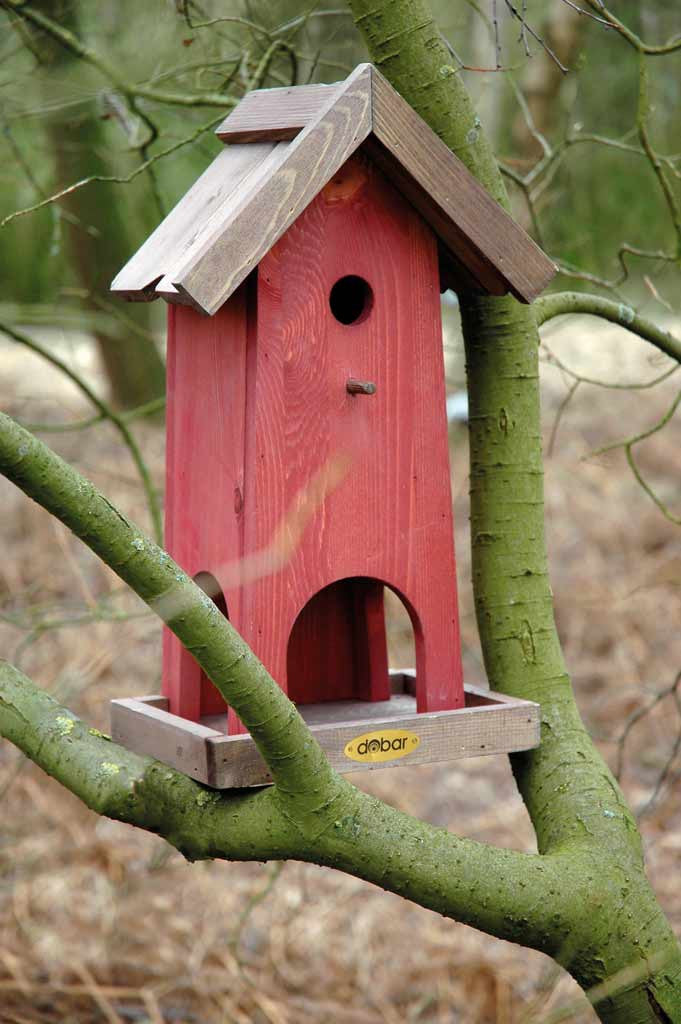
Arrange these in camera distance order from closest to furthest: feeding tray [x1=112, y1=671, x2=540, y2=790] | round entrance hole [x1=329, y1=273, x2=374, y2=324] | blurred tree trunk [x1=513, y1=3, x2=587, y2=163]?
feeding tray [x1=112, y1=671, x2=540, y2=790], round entrance hole [x1=329, y1=273, x2=374, y2=324], blurred tree trunk [x1=513, y1=3, x2=587, y2=163]

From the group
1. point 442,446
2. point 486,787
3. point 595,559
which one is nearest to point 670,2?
point 595,559

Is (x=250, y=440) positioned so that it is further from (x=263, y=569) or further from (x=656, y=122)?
(x=656, y=122)

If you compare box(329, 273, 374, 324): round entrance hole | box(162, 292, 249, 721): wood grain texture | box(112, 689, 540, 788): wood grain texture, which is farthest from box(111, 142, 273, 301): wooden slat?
box(112, 689, 540, 788): wood grain texture

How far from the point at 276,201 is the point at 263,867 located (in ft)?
11.1

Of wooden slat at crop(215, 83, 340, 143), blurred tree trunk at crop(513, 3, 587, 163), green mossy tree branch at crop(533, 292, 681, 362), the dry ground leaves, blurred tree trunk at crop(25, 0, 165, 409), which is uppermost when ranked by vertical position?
blurred tree trunk at crop(513, 3, 587, 163)

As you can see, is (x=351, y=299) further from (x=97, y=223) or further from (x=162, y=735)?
(x=97, y=223)

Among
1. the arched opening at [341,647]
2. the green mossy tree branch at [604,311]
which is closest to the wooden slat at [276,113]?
the green mossy tree branch at [604,311]

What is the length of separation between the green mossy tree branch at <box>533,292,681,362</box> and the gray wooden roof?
0.20 m

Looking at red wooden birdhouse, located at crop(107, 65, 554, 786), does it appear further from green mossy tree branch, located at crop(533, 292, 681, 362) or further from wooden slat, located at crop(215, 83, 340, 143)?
green mossy tree branch, located at crop(533, 292, 681, 362)

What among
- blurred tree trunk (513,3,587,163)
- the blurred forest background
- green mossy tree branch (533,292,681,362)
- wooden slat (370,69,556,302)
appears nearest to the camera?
wooden slat (370,69,556,302)

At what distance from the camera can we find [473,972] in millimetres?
4203

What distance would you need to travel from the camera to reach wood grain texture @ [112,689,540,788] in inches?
67.7

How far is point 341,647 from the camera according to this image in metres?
2.29

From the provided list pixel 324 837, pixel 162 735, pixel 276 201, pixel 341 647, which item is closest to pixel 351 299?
pixel 276 201
